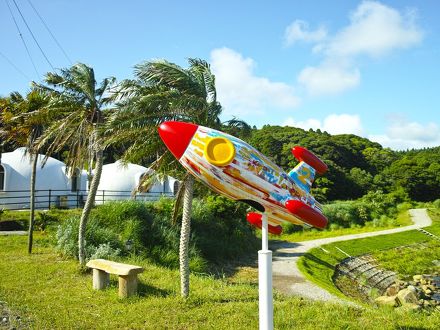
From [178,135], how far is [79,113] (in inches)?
256

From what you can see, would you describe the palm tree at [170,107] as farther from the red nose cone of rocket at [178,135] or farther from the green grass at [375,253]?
the green grass at [375,253]

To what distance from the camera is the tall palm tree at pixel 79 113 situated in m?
10.6

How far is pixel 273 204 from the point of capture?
504 centimetres

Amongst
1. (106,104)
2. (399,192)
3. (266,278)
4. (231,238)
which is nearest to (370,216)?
(399,192)

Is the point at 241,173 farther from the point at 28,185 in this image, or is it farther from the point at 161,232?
the point at 28,185

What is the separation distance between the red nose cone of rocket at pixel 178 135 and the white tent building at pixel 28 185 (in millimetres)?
17527

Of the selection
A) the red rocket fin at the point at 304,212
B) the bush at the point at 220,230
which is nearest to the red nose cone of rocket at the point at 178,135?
the red rocket fin at the point at 304,212

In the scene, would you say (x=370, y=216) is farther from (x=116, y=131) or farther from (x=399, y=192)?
(x=116, y=131)

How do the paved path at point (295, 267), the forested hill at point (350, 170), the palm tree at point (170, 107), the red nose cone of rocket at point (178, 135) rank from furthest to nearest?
the forested hill at point (350, 170) < the paved path at point (295, 267) < the palm tree at point (170, 107) < the red nose cone of rocket at point (178, 135)

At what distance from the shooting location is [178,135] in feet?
16.6

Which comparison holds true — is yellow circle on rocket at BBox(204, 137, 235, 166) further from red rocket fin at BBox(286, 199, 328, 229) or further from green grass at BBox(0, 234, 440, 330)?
green grass at BBox(0, 234, 440, 330)

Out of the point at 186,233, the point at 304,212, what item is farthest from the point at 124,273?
the point at 304,212

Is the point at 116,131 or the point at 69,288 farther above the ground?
the point at 116,131

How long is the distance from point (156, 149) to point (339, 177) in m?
38.1
